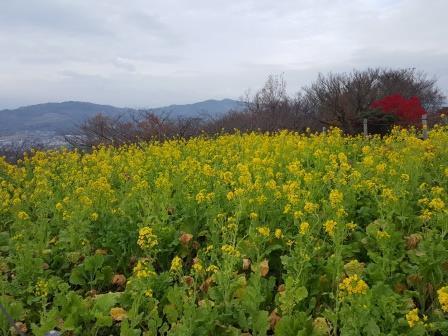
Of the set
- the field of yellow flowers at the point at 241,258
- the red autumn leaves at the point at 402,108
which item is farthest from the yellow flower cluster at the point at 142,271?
the red autumn leaves at the point at 402,108

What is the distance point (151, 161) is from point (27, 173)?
2298 mm

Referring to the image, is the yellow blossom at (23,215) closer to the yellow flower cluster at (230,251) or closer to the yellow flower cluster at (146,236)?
the yellow flower cluster at (146,236)

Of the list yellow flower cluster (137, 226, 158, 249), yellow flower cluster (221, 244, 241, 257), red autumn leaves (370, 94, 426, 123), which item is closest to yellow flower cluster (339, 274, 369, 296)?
yellow flower cluster (221, 244, 241, 257)

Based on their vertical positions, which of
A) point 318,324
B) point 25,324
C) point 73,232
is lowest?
point 25,324

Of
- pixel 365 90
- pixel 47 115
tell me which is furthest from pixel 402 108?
pixel 47 115

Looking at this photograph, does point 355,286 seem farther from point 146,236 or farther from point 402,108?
point 402,108

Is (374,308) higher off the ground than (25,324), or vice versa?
(374,308)

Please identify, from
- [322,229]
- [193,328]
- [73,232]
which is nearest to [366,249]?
[322,229]

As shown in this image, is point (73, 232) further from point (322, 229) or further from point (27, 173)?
point (27, 173)

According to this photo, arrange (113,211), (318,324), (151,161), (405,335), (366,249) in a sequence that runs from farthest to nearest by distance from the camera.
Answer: (151,161), (113,211), (366,249), (318,324), (405,335)

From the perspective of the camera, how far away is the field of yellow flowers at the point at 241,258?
2.97 meters

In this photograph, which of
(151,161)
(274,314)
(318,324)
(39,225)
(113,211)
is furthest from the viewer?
(151,161)

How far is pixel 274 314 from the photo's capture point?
10.5 ft

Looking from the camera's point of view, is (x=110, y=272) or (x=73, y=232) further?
(x=73, y=232)
